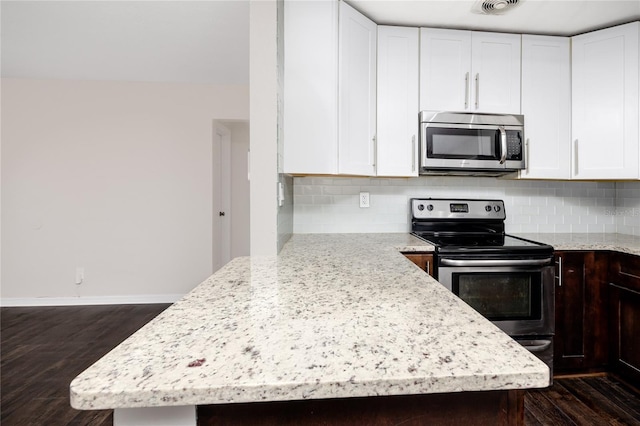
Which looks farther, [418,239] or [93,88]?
[93,88]

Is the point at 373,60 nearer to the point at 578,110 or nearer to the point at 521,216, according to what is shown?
the point at 578,110

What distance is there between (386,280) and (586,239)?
1.91 meters

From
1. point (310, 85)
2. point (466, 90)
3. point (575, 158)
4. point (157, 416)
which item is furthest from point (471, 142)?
point (157, 416)

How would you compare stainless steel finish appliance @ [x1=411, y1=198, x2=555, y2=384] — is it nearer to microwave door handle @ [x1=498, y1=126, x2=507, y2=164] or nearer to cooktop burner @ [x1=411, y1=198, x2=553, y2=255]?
cooktop burner @ [x1=411, y1=198, x2=553, y2=255]

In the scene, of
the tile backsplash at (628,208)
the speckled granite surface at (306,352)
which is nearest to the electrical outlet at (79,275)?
the speckled granite surface at (306,352)

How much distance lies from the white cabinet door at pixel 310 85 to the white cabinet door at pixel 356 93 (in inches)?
2.1

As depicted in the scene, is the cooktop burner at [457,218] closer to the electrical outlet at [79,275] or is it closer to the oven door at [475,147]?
the oven door at [475,147]

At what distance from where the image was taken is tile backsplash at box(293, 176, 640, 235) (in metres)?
2.33

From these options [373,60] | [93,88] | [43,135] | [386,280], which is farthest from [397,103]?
[43,135]

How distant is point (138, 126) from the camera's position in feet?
11.6

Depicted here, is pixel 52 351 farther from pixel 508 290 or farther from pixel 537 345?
pixel 537 345

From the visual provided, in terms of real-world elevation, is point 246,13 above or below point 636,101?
above

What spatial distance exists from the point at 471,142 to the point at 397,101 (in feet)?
1.83

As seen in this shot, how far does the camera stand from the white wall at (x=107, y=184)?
11.4ft
